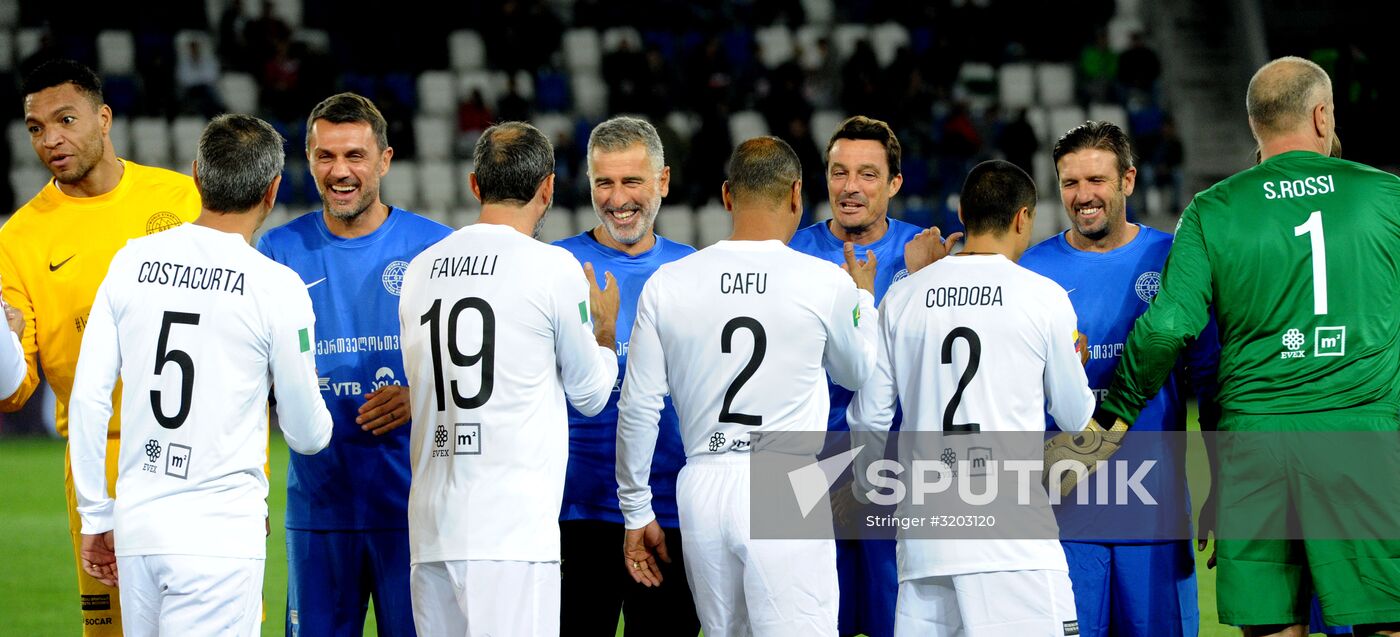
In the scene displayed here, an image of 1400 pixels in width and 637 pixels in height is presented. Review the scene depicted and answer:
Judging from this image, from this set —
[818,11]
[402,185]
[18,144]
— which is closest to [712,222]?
[402,185]

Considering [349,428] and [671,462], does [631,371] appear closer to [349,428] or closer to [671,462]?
[671,462]

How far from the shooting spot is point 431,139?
61.2ft

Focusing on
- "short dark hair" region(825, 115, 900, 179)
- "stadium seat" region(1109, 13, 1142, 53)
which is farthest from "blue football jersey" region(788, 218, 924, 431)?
"stadium seat" region(1109, 13, 1142, 53)

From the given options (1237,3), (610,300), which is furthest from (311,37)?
(610,300)

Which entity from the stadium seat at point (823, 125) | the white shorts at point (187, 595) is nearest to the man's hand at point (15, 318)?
the white shorts at point (187, 595)

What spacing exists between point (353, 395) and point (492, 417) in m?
1.15

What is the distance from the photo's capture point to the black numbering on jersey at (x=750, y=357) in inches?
189

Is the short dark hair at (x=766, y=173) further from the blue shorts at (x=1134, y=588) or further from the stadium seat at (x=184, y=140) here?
the stadium seat at (x=184, y=140)

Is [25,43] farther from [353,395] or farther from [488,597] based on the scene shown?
[488,597]

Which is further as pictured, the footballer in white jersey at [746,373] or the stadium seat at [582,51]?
the stadium seat at [582,51]

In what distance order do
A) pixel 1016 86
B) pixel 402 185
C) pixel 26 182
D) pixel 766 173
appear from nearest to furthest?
pixel 766 173 → pixel 26 182 → pixel 402 185 → pixel 1016 86

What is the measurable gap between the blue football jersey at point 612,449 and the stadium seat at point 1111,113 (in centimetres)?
1544

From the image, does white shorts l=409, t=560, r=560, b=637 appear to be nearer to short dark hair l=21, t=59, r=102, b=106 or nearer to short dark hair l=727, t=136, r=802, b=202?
short dark hair l=727, t=136, r=802, b=202

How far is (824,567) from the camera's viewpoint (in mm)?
4785
